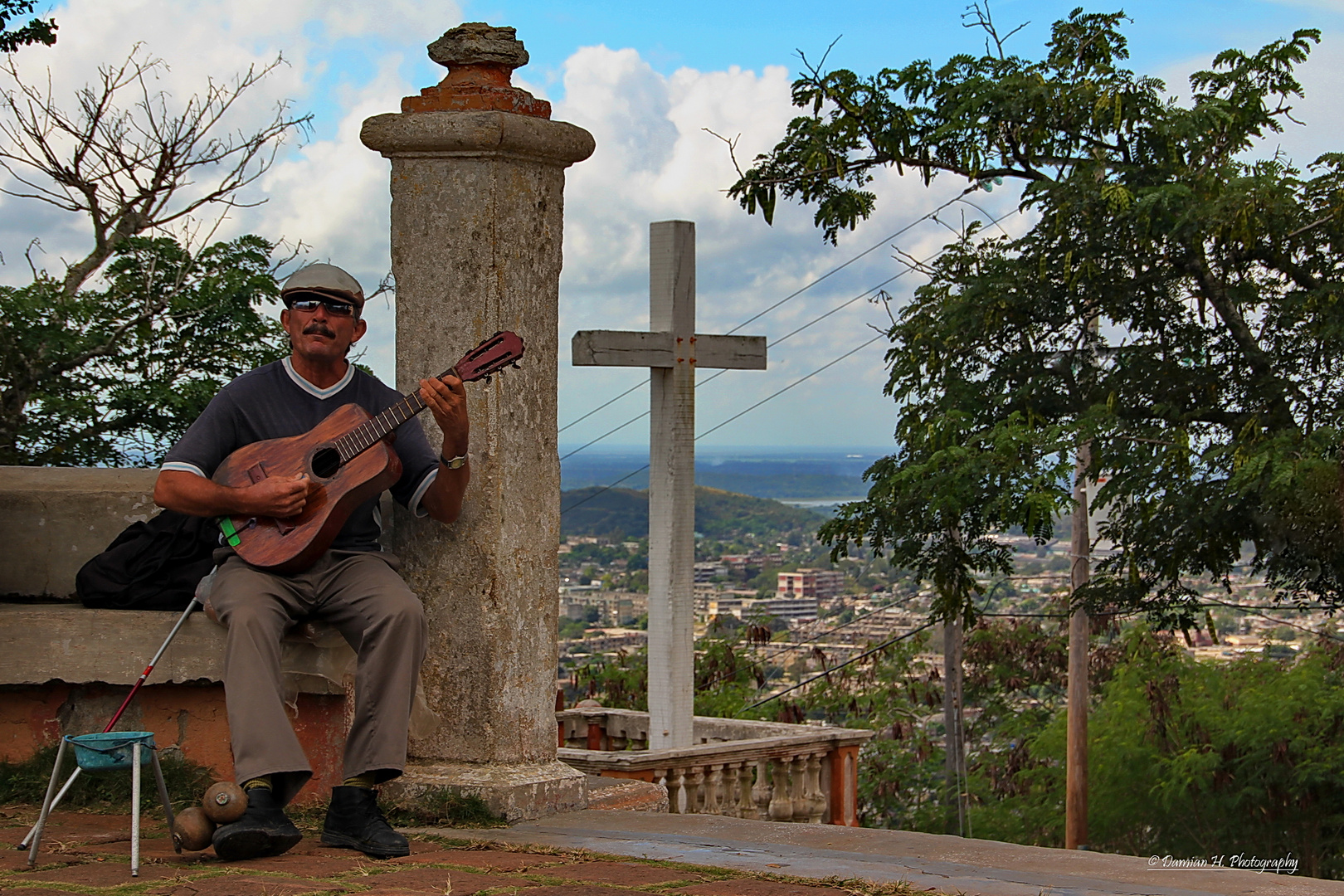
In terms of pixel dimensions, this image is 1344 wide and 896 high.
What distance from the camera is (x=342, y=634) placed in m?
3.91

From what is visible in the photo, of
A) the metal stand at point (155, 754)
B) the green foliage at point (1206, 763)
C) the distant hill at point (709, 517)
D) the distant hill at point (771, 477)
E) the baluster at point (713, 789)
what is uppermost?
the distant hill at point (771, 477)

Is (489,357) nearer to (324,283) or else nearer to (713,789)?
(324,283)

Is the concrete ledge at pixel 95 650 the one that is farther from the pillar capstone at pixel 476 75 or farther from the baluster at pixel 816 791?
the baluster at pixel 816 791

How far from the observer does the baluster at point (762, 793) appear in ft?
24.5

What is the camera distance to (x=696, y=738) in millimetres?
8594

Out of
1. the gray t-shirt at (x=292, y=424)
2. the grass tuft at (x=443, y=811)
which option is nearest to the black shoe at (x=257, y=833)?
the grass tuft at (x=443, y=811)

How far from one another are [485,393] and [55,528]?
1565 mm

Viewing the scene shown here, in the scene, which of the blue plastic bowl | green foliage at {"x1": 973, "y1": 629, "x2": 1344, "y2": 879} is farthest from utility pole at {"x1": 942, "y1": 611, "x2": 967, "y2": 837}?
the blue plastic bowl

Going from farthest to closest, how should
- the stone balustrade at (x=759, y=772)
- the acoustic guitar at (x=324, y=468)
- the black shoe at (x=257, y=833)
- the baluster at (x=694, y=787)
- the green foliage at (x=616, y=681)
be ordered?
the green foliage at (x=616, y=681) < the baluster at (x=694, y=787) < the stone balustrade at (x=759, y=772) < the acoustic guitar at (x=324, y=468) < the black shoe at (x=257, y=833)

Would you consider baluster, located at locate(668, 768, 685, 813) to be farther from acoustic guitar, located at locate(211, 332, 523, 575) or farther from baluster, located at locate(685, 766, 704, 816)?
acoustic guitar, located at locate(211, 332, 523, 575)

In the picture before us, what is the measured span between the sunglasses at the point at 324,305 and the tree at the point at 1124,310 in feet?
17.4

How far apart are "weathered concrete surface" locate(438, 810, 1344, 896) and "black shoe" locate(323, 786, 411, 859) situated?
30cm

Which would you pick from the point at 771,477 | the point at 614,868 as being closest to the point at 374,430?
the point at 614,868

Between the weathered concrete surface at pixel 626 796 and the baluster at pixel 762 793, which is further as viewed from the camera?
the baluster at pixel 762 793
